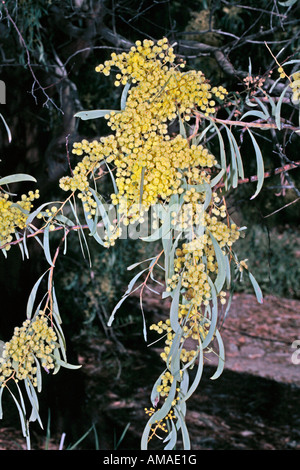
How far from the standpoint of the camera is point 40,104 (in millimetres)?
2064

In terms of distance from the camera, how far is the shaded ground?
2.43 m

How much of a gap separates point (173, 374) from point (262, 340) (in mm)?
3080

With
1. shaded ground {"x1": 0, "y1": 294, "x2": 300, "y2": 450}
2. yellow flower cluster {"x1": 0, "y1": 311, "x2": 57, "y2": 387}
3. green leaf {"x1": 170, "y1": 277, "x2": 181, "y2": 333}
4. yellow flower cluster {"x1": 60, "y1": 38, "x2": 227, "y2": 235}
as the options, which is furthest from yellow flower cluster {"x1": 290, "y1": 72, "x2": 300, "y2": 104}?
shaded ground {"x1": 0, "y1": 294, "x2": 300, "y2": 450}

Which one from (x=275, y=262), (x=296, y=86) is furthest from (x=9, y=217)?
(x=275, y=262)

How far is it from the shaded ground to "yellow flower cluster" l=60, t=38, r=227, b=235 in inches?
60.7

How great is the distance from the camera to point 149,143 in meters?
0.63

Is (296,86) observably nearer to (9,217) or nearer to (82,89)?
(9,217)

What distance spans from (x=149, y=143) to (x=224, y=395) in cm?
243

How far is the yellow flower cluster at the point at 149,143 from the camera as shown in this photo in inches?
24.8

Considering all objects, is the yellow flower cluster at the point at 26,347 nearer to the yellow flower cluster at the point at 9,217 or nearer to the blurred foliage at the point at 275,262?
the yellow flower cluster at the point at 9,217

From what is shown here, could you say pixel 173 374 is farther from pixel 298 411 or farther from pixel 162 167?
pixel 298 411

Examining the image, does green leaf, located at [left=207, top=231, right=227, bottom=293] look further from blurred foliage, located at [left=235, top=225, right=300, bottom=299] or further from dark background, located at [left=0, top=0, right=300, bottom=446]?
blurred foliage, located at [left=235, top=225, right=300, bottom=299]

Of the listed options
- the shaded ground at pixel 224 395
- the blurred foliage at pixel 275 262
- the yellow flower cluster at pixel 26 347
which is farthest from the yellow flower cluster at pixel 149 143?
the blurred foliage at pixel 275 262
